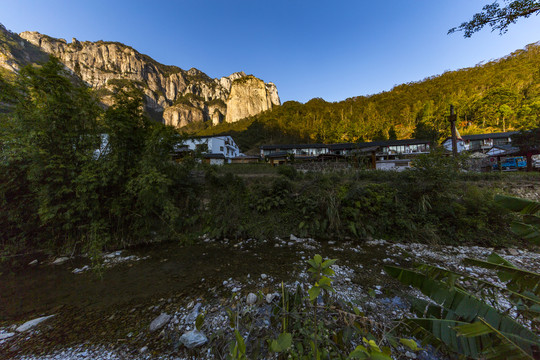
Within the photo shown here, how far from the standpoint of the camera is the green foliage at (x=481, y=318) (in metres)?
1.19

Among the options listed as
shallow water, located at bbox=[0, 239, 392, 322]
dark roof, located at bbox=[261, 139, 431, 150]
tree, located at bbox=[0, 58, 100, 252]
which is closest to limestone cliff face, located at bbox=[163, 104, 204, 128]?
dark roof, located at bbox=[261, 139, 431, 150]

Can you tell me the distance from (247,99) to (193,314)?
9486 centimetres

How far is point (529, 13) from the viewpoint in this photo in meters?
5.07

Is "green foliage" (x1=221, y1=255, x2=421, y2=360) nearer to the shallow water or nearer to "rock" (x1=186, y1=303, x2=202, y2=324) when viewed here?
"rock" (x1=186, y1=303, x2=202, y2=324)

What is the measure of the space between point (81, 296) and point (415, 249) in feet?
36.8

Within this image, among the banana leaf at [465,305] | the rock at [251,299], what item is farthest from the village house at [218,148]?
the banana leaf at [465,305]

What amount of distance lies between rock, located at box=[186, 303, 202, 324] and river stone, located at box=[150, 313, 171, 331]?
431 mm

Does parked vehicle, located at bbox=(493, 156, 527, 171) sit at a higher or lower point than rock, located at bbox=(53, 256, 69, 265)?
higher

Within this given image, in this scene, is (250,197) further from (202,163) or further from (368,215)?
(368,215)

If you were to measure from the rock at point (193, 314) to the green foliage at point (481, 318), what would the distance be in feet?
12.6

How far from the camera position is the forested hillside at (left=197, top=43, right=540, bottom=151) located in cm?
4469

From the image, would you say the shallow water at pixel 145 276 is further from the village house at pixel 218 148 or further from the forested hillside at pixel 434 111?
the forested hillside at pixel 434 111

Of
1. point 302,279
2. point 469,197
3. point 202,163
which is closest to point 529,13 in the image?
point 469,197

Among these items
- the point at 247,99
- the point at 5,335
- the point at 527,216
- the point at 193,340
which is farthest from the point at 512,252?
the point at 247,99
